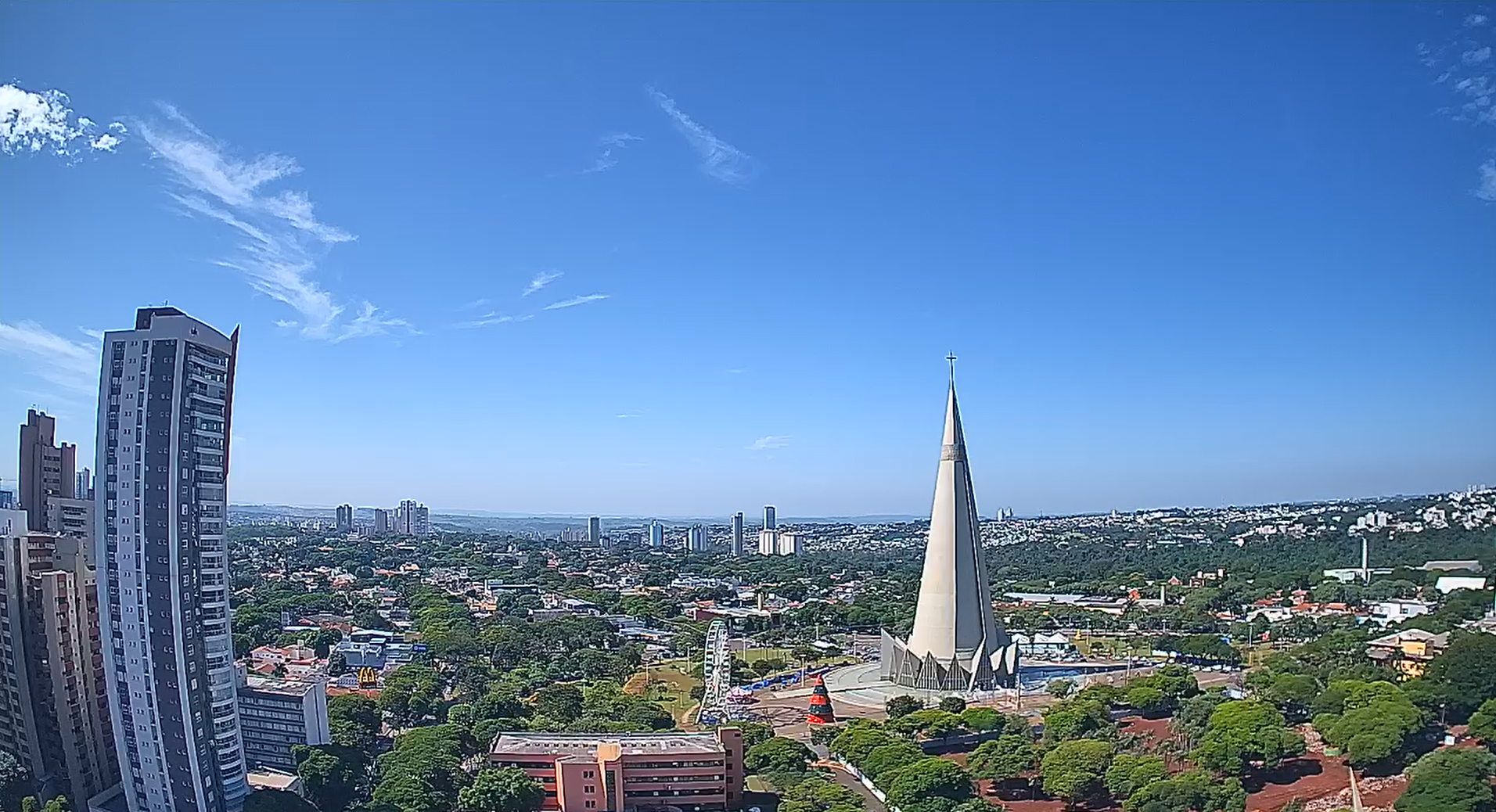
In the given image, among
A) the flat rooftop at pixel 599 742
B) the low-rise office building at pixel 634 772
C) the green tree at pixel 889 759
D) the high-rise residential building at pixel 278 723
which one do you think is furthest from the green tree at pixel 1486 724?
the high-rise residential building at pixel 278 723

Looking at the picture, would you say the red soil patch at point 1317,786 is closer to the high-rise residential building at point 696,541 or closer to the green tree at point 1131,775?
the green tree at point 1131,775

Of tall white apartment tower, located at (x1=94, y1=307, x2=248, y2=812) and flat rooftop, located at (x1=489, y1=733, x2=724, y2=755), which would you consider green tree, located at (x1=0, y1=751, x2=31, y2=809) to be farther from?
flat rooftop, located at (x1=489, y1=733, x2=724, y2=755)

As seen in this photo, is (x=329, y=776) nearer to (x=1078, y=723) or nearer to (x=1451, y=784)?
(x=1078, y=723)

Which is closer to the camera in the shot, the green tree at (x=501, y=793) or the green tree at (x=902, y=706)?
the green tree at (x=501, y=793)

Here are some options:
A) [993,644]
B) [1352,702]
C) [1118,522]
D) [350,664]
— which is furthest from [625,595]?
[1118,522]

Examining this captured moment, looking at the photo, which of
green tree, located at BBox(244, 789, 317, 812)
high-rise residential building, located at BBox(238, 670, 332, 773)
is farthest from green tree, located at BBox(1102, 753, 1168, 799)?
high-rise residential building, located at BBox(238, 670, 332, 773)
